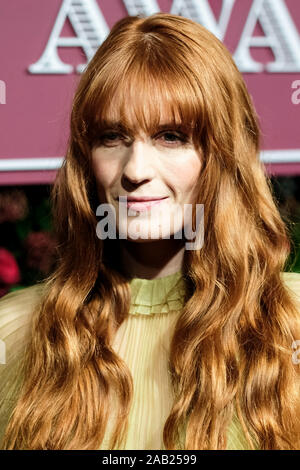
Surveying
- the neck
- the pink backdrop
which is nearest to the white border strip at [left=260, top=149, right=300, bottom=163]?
the pink backdrop

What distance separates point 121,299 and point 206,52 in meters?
0.54

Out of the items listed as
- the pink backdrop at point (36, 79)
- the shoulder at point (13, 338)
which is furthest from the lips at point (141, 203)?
the pink backdrop at point (36, 79)

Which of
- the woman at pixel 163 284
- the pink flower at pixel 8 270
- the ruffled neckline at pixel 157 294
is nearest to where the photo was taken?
the woman at pixel 163 284

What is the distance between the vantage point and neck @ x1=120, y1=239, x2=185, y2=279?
1.68 metres

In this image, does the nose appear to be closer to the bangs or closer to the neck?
the bangs

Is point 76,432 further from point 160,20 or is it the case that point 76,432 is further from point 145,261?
point 160,20

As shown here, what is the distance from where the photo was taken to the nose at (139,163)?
154cm

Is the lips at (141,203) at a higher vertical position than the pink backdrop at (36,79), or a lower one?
lower

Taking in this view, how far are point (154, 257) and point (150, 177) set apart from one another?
0.20 meters

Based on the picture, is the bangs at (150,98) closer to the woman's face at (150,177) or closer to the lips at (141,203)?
the woman's face at (150,177)

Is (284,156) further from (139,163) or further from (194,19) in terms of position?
(139,163)

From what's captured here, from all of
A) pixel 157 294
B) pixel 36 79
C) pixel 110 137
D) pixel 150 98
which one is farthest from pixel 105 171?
pixel 36 79

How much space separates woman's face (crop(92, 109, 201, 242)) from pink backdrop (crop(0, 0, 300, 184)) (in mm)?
610
